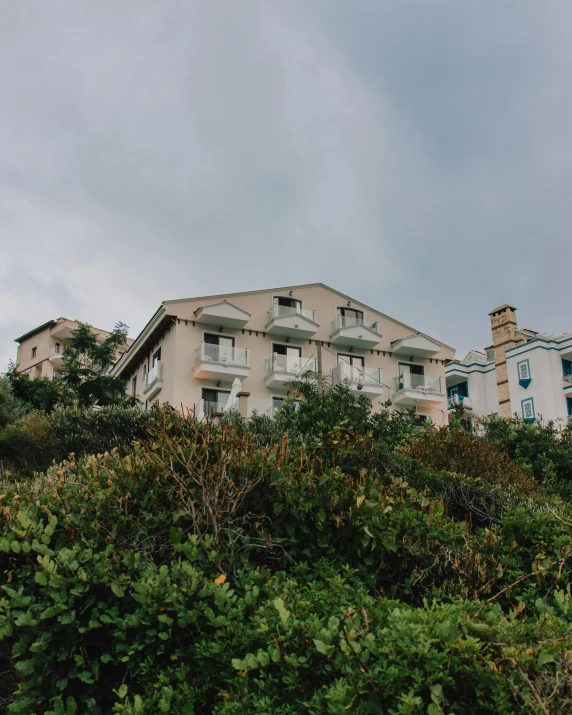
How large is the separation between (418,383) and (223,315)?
36.5 ft

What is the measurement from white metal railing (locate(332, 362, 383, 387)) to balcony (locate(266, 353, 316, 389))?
1.58 meters

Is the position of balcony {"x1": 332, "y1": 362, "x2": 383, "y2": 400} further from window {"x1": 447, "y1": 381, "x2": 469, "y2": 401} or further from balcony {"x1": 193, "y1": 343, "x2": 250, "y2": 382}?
window {"x1": 447, "y1": 381, "x2": 469, "y2": 401}

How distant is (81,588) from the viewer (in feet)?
18.1

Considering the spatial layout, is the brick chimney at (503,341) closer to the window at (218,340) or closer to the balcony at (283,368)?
the balcony at (283,368)

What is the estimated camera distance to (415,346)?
36.1 metres

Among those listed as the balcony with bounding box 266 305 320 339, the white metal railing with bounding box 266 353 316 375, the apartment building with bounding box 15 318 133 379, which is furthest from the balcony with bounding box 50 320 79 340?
the white metal railing with bounding box 266 353 316 375

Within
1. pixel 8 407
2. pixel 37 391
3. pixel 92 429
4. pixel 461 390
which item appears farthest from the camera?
pixel 461 390

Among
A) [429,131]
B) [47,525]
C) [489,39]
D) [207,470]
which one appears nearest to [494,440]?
[429,131]

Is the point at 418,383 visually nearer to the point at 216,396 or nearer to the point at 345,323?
the point at 345,323

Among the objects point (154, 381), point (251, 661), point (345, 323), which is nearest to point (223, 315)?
point (154, 381)

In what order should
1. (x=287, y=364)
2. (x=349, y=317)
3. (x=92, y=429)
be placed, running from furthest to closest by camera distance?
1. (x=349, y=317)
2. (x=287, y=364)
3. (x=92, y=429)

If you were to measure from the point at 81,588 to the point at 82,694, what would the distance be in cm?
93

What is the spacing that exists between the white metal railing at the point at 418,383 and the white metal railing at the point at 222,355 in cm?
848

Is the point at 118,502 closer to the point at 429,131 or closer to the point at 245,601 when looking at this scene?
the point at 245,601
